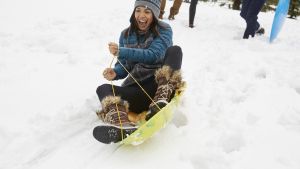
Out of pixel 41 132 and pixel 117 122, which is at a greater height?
pixel 117 122

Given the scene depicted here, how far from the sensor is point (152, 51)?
108 inches

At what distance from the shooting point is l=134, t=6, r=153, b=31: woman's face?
9.20 feet

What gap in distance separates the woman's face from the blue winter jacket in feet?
0.22

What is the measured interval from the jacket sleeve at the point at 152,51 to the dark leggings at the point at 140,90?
0.32ft

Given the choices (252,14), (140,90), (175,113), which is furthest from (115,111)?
(252,14)

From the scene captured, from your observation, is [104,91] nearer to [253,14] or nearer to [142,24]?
[142,24]

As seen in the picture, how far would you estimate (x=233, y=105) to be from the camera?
3002 millimetres

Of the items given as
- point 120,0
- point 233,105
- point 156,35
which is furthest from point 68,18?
point 233,105

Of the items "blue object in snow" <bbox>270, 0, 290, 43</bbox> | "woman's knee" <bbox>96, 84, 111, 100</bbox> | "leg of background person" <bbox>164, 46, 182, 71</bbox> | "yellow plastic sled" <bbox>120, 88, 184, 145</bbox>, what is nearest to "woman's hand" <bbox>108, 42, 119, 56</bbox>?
"woman's knee" <bbox>96, 84, 111, 100</bbox>

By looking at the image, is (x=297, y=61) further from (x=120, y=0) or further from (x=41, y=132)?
(x=120, y=0)

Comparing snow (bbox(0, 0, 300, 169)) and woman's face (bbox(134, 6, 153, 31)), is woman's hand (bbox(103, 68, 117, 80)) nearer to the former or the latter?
snow (bbox(0, 0, 300, 169))

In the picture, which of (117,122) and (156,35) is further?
(156,35)

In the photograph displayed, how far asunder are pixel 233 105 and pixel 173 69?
742mm

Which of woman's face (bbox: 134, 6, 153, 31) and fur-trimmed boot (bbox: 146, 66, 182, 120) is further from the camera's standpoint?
woman's face (bbox: 134, 6, 153, 31)
